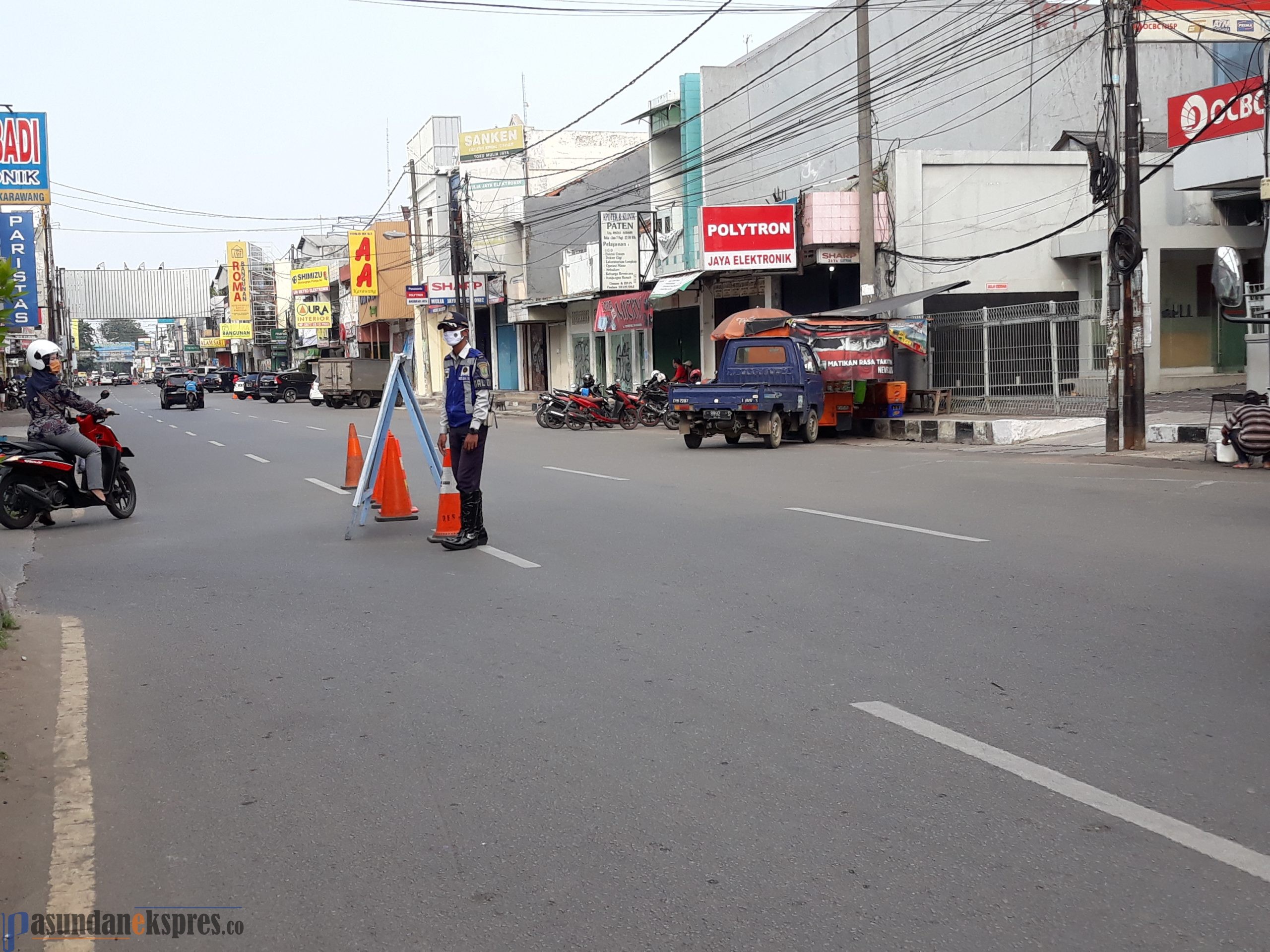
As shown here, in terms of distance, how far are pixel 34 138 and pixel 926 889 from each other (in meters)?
29.5

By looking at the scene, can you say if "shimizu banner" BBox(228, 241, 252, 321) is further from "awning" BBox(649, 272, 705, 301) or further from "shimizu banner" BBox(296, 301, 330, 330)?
"awning" BBox(649, 272, 705, 301)

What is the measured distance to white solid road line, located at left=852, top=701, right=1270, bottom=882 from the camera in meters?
3.67

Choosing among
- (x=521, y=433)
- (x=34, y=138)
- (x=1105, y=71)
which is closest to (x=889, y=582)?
(x=1105, y=71)

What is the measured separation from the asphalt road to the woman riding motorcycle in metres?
1.45

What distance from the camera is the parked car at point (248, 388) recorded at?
63.0 m

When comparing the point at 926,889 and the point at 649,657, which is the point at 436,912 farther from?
the point at 649,657

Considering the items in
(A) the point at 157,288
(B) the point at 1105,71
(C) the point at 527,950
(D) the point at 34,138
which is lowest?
(C) the point at 527,950

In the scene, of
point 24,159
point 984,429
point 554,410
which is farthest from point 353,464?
point 24,159

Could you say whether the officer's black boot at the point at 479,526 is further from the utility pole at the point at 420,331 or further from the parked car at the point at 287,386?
the utility pole at the point at 420,331

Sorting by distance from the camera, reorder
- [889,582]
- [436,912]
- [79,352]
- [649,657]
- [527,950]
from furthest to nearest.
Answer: [79,352] → [889,582] → [649,657] → [436,912] → [527,950]

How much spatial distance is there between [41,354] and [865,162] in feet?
55.7

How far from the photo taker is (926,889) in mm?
3518

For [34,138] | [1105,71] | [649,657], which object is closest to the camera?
[649,657]

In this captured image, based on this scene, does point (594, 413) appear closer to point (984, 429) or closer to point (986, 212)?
point (986, 212)
